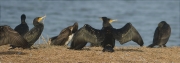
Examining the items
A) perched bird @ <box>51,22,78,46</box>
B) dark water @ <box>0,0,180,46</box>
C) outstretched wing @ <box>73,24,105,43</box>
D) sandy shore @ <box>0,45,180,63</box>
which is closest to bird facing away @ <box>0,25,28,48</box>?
sandy shore @ <box>0,45,180,63</box>

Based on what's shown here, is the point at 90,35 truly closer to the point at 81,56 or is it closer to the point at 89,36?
the point at 89,36

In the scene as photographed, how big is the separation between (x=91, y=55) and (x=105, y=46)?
2.99 ft

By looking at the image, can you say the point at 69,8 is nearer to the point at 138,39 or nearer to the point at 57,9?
the point at 57,9

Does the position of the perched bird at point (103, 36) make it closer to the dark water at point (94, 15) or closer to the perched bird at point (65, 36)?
the perched bird at point (65, 36)

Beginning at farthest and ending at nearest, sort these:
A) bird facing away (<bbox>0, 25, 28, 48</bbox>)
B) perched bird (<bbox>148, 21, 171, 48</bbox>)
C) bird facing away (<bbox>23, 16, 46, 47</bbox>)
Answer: perched bird (<bbox>148, 21, 171, 48</bbox>) < bird facing away (<bbox>23, 16, 46, 47</bbox>) < bird facing away (<bbox>0, 25, 28, 48</bbox>)

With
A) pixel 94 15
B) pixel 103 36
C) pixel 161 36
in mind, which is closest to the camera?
pixel 103 36

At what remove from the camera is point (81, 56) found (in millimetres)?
14102

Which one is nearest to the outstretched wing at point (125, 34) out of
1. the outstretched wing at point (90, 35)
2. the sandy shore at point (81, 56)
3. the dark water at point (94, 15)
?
the sandy shore at point (81, 56)

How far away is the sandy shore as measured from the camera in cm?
1341

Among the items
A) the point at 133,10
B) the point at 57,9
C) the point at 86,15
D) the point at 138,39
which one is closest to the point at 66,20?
the point at 86,15

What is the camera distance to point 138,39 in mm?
15930

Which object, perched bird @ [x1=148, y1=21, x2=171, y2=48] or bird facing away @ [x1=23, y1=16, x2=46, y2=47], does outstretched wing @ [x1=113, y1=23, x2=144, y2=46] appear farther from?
bird facing away @ [x1=23, y1=16, x2=46, y2=47]

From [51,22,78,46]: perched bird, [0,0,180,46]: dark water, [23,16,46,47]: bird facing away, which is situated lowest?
[0,0,180,46]: dark water

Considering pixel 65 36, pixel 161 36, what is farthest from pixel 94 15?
pixel 161 36
